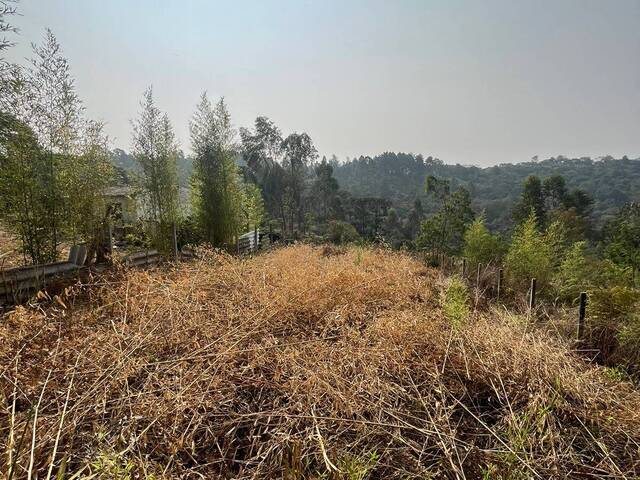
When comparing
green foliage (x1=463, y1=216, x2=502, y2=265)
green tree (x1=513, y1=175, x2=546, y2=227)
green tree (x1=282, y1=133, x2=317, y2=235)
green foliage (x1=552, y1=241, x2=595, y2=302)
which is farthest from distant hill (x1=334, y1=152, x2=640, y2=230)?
green foliage (x1=552, y1=241, x2=595, y2=302)

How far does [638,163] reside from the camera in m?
69.1

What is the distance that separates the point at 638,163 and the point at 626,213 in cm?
7114

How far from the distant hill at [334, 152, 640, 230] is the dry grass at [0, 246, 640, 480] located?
4181 centimetres

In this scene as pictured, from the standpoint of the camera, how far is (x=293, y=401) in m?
1.80

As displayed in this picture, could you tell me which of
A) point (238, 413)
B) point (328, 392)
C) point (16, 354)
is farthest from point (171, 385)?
point (16, 354)

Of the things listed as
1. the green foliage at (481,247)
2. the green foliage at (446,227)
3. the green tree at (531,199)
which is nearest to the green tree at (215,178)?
the green foliage at (481,247)

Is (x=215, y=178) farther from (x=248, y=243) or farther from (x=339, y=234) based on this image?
(x=339, y=234)

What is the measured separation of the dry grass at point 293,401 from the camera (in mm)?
1465

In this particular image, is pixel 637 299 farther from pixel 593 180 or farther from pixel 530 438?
pixel 593 180

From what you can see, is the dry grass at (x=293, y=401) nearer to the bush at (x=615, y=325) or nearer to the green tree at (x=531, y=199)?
the bush at (x=615, y=325)

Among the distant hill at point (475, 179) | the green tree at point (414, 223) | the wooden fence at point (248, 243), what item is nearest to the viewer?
the wooden fence at point (248, 243)

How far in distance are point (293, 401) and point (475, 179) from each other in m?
70.3

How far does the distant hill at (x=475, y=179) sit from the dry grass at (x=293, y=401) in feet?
137

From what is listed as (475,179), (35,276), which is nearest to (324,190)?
(35,276)
